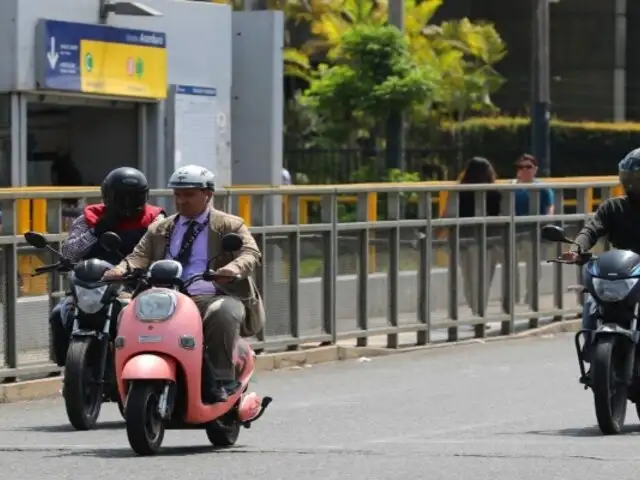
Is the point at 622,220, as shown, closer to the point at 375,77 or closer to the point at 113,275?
the point at 113,275

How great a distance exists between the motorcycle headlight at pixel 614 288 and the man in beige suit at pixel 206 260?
200 cm

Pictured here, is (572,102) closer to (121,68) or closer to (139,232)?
(121,68)

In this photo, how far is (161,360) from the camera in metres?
9.63

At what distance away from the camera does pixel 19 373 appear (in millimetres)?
13945

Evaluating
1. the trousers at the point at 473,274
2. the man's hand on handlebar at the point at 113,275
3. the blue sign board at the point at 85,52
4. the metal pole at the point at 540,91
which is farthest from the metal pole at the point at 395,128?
the man's hand on handlebar at the point at 113,275

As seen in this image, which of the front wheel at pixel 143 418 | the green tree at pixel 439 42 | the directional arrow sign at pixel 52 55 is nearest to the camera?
the front wheel at pixel 143 418

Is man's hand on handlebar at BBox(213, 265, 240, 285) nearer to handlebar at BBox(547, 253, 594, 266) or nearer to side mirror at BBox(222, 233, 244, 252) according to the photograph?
side mirror at BBox(222, 233, 244, 252)

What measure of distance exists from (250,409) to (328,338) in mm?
6757

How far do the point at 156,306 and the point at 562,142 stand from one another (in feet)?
125

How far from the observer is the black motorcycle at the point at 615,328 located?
35.8ft

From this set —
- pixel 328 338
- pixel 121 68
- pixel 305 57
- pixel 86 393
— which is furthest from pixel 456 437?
pixel 305 57

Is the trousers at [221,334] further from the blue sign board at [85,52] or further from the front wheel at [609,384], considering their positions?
the blue sign board at [85,52]

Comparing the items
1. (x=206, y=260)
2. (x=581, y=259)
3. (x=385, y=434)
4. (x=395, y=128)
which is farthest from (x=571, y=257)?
(x=395, y=128)

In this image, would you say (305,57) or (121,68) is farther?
(305,57)
